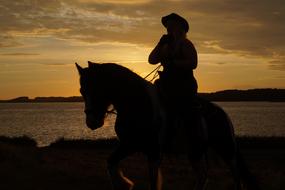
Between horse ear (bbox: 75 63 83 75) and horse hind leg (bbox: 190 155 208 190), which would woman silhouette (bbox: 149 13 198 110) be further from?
horse ear (bbox: 75 63 83 75)

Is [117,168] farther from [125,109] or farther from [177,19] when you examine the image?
[177,19]

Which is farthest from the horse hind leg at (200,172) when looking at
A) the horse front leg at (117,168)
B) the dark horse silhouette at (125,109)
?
the horse front leg at (117,168)

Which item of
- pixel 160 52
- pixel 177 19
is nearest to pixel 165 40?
pixel 160 52

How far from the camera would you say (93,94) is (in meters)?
7.10

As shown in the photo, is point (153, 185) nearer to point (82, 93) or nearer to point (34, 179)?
point (82, 93)

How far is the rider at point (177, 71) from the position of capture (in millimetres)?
7635

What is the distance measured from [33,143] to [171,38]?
26.8 m

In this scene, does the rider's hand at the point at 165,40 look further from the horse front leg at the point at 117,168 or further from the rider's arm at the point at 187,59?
the horse front leg at the point at 117,168

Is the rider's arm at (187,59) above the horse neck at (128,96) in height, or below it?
above

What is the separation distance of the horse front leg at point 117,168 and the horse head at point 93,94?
1.76 ft

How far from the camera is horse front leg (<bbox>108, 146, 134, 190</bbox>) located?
7.20 m

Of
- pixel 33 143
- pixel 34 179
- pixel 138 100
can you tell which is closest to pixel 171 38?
pixel 138 100

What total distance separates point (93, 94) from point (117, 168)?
1.26 meters

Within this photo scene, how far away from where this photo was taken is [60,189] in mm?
10031
